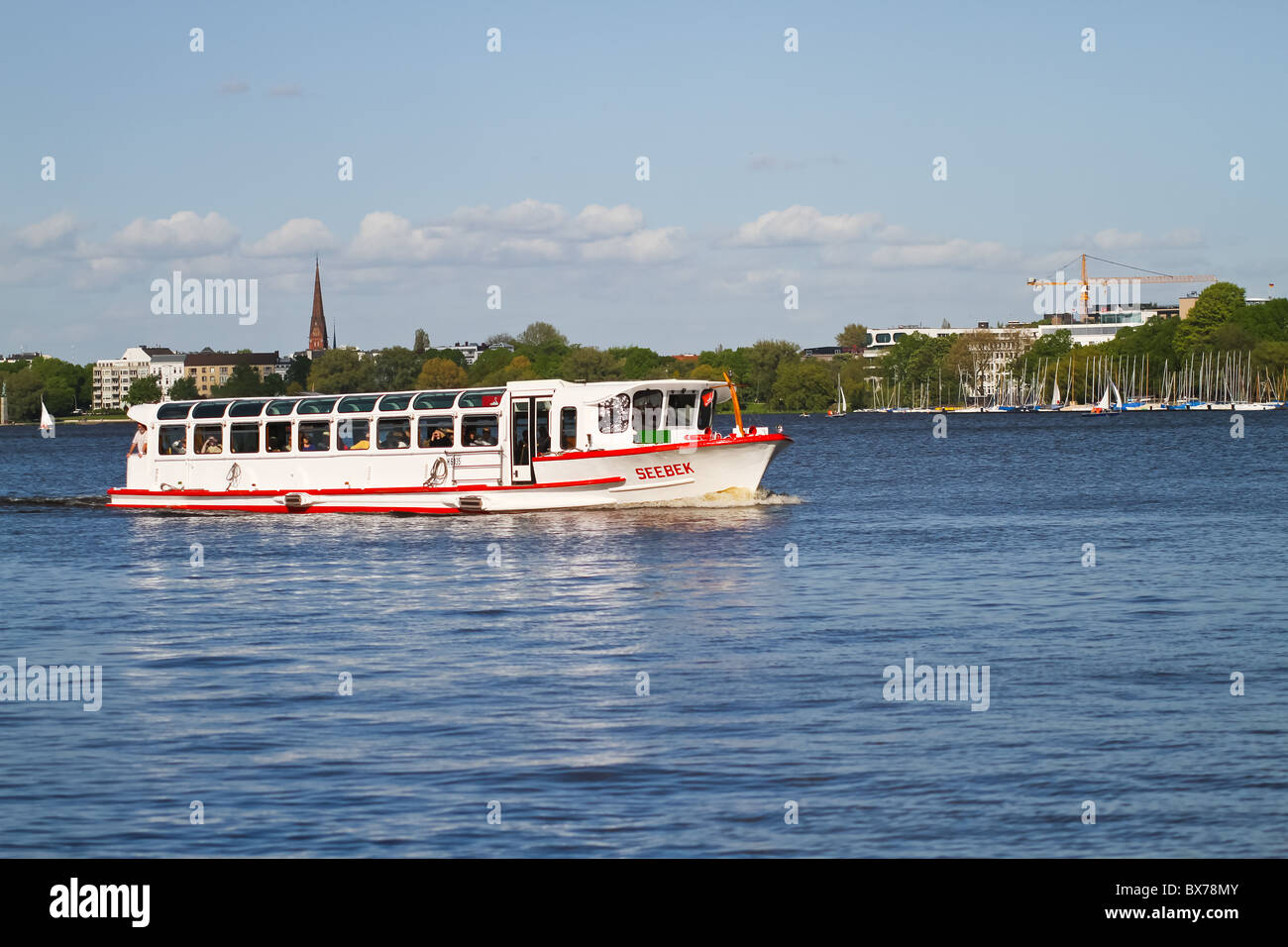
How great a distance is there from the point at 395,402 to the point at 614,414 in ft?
30.2

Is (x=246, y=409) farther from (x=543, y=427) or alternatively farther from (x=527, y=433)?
(x=543, y=427)

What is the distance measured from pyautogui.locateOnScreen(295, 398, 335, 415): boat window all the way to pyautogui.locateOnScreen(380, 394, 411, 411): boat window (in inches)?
95.9

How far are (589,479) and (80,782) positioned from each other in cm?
3455

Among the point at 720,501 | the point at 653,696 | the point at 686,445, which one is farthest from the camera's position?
the point at 720,501

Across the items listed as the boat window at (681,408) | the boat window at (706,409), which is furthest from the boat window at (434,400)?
the boat window at (706,409)

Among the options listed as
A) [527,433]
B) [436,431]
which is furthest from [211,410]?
[527,433]

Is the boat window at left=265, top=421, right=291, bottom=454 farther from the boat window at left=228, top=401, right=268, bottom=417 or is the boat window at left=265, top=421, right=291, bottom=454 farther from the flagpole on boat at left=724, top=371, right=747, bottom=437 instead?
the flagpole on boat at left=724, top=371, right=747, bottom=437

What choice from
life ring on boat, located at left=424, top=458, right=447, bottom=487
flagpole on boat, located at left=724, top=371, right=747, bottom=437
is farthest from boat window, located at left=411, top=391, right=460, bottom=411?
flagpole on boat, located at left=724, top=371, right=747, bottom=437

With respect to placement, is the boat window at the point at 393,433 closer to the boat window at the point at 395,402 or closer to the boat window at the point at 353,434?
the boat window at the point at 395,402

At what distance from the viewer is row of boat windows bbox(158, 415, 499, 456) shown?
5369 centimetres

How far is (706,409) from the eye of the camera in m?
53.6

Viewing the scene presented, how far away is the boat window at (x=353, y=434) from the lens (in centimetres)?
5631

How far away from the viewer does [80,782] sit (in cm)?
1666
